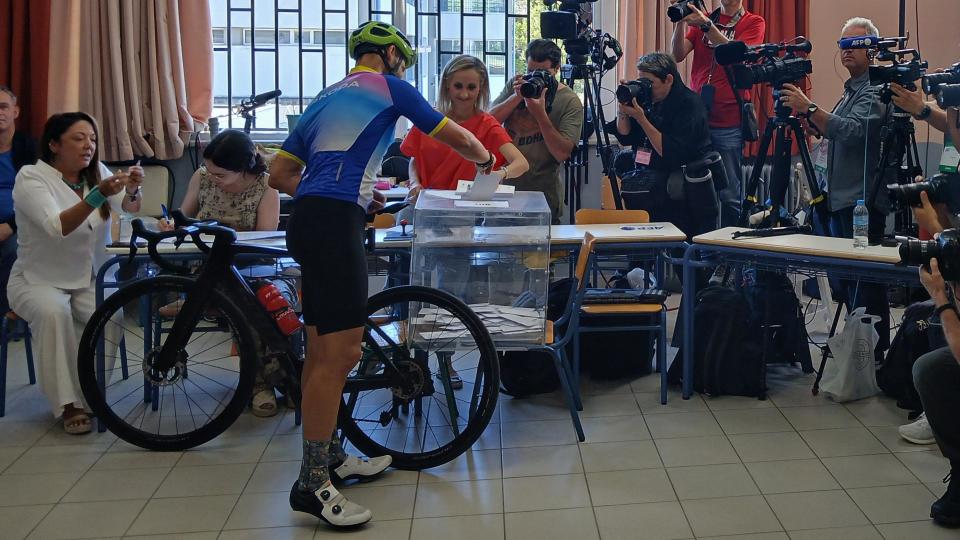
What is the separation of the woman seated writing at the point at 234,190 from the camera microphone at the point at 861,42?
88.5 inches

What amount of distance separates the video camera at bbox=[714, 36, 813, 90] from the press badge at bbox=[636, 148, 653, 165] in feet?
1.71

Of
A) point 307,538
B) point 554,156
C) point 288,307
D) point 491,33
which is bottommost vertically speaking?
point 307,538

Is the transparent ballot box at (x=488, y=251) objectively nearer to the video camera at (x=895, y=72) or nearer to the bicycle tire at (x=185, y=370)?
the bicycle tire at (x=185, y=370)

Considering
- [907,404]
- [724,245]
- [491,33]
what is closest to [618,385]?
[724,245]

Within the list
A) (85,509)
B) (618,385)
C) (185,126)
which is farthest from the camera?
(185,126)

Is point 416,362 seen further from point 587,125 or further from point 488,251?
point 587,125

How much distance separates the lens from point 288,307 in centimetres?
295

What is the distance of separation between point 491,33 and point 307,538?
4.08m

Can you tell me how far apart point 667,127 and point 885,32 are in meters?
2.38

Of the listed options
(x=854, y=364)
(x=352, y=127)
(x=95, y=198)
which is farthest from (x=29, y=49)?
(x=854, y=364)

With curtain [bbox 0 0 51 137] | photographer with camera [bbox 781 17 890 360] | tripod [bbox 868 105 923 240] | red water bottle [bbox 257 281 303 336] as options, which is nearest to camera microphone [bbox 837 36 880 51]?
photographer with camera [bbox 781 17 890 360]

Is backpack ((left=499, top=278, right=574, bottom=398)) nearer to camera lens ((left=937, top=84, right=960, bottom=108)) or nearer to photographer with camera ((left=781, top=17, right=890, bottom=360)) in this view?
photographer with camera ((left=781, top=17, right=890, bottom=360))

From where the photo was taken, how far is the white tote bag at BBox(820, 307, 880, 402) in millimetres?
3420

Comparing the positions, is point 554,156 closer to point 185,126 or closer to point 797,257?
point 797,257
